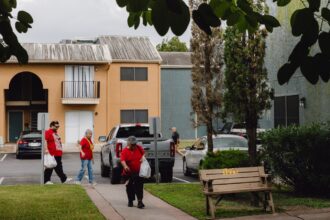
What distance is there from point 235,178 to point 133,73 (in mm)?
28153

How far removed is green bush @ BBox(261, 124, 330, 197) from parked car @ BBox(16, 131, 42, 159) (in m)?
19.6

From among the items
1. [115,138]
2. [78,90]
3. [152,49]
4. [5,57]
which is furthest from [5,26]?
[152,49]

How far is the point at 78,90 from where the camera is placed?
37281mm

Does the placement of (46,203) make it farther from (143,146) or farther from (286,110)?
(286,110)

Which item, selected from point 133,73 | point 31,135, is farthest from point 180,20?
point 133,73

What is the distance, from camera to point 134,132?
1856 cm

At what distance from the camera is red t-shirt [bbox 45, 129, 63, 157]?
1617 cm

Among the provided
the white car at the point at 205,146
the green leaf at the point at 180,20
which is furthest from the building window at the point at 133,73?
the green leaf at the point at 180,20

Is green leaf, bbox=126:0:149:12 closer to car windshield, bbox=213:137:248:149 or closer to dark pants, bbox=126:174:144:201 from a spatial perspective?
dark pants, bbox=126:174:144:201

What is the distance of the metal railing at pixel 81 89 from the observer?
3706cm

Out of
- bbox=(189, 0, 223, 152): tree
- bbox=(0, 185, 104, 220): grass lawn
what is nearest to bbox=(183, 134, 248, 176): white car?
bbox=(189, 0, 223, 152): tree

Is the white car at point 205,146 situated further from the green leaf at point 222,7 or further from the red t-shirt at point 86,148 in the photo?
the green leaf at point 222,7

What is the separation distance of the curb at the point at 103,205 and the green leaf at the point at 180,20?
7793mm

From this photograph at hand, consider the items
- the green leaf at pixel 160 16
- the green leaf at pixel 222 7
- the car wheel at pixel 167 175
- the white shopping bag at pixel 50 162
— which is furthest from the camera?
the car wheel at pixel 167 175
